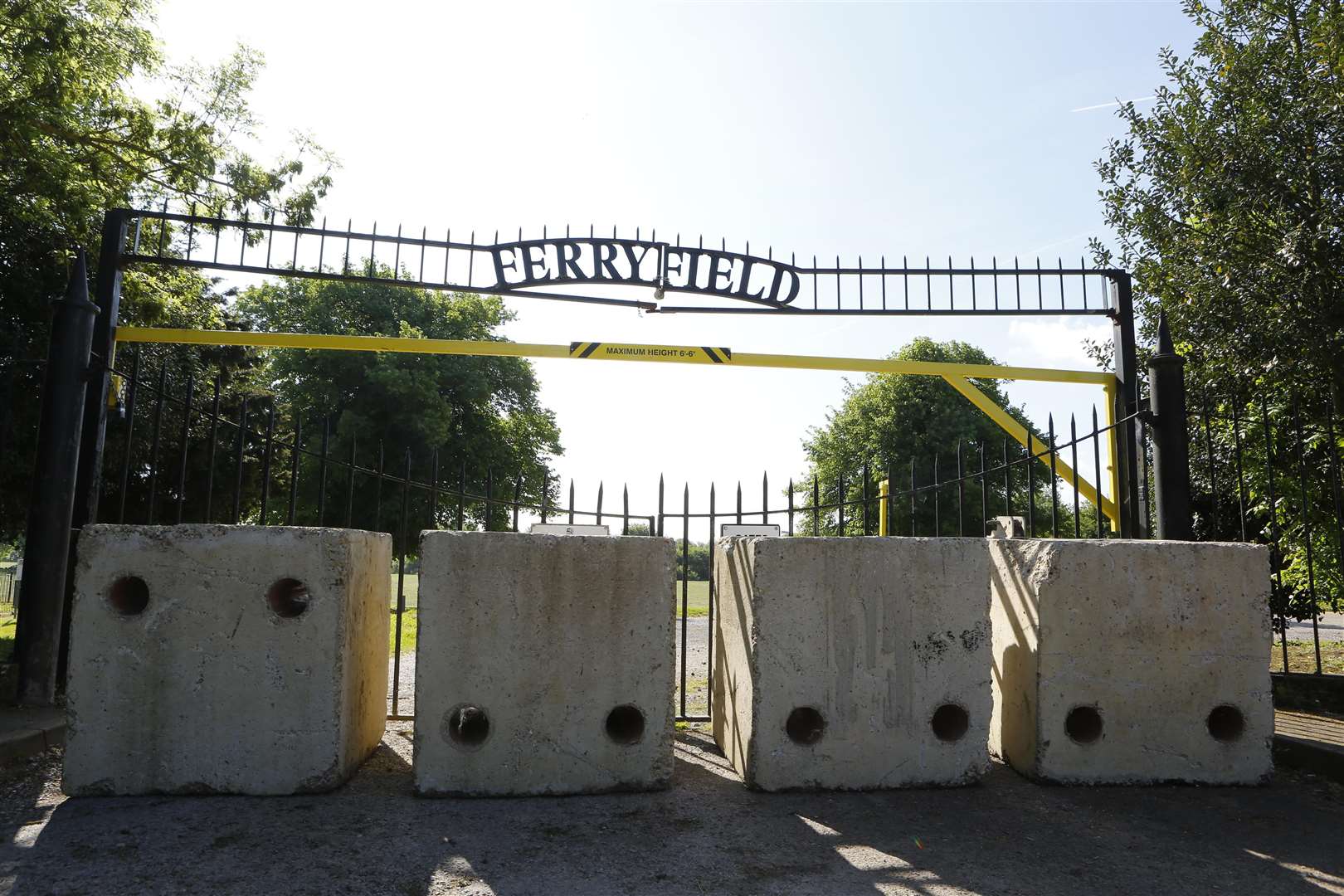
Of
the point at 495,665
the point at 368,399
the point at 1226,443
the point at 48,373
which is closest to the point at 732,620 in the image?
the point at 495,665

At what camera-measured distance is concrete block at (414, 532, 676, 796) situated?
4.07 metres

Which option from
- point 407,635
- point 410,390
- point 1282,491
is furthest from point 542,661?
point 410,390

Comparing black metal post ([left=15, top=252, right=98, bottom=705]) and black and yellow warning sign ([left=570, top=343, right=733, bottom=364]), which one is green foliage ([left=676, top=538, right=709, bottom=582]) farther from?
black metal post ([left=15, top=252, right=98, bottom=705])

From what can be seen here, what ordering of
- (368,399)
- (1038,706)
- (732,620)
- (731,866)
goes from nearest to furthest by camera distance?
1. (731,866)
2. (1038,706)
3. (732,620)
4. (368,399)

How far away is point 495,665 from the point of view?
13.4 ft

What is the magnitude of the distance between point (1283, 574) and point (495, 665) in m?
8.65

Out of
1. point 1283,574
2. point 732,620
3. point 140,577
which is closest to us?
point 140,577

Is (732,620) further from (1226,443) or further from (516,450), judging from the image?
(516,450)

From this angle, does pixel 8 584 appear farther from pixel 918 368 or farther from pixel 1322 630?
pixel 1322 630

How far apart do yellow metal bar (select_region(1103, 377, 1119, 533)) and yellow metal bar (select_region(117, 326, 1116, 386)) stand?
10 cm

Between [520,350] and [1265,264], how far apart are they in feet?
24.6

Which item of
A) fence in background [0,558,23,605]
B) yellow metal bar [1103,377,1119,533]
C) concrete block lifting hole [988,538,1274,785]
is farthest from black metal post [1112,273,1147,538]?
fence in background [0,558,23,605]

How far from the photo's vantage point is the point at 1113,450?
6.83 metres

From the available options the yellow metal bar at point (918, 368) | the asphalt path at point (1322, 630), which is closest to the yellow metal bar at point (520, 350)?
the yellow metal bar at point (918, 368)
